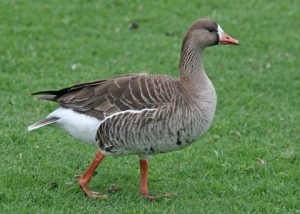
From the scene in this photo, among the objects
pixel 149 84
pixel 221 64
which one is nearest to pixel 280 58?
pixel 221 64

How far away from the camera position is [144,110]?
6914 millimetres

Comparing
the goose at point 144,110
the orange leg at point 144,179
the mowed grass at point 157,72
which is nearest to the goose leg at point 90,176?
the goose at point 144,110

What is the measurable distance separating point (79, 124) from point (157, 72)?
448 cm

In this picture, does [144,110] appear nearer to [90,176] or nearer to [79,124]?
[79,124]

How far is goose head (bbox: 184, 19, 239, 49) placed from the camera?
7.32 m

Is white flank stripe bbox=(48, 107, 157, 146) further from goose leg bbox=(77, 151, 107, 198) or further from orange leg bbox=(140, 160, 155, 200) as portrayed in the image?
orange leg bbox=(140, 160, 155, 200)

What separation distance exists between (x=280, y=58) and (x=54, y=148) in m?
5.54

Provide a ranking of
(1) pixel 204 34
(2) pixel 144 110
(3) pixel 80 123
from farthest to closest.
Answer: (1) pixel 204 34, (3) pixel 80 123, (2) pixel 144 110

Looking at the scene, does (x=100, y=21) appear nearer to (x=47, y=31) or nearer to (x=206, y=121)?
(x=47, y=31)

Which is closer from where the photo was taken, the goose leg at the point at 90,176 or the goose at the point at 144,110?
the goose at the point at 144,110

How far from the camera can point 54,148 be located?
27.6 ft

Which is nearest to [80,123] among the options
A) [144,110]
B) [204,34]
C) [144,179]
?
[144,110]

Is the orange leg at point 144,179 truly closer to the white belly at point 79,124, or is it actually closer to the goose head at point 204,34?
the white belly at point 79,124

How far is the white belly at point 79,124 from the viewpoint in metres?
7.08
